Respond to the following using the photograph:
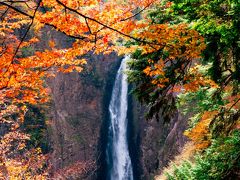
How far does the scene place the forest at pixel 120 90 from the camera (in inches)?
225

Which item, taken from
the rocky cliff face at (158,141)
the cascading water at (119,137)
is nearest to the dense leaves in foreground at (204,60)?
the rocky cliff face at (158,141)

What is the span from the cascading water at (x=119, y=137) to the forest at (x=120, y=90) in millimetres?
97

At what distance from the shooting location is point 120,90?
28.2 m

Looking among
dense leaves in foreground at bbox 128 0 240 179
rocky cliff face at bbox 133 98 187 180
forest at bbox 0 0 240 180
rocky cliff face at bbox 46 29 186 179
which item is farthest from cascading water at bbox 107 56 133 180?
dense leaves in foreground at bbox 128 0 240 179

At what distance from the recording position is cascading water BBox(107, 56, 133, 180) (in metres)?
25.6

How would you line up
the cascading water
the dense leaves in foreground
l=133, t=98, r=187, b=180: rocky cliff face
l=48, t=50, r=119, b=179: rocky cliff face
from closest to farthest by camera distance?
the dense leaves in foreground, l=133, t=98, r=187, b=180: rocky cliff face, l=48, t=50, r=119, b=179: rocky cliff face, the cascading water

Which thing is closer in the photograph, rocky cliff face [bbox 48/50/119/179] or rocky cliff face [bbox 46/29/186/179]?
rocky cliff face [bbox 46/29/186/179]

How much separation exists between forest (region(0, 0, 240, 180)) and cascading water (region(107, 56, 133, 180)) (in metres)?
0.10

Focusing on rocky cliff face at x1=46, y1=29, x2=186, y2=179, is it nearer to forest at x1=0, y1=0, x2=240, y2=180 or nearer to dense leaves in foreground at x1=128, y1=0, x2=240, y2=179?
forest at x1=0, y1=0, x2=240, y2=180

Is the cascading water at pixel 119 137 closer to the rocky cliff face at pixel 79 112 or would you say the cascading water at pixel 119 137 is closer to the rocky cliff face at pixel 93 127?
the rocky cliff face at pixel 93 127

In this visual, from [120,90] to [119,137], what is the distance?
16.0 ft

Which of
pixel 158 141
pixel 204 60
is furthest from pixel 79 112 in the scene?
pixel 204 60

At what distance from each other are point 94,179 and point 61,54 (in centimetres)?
2055

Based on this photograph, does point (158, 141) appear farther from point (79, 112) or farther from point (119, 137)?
point (79, 112)
